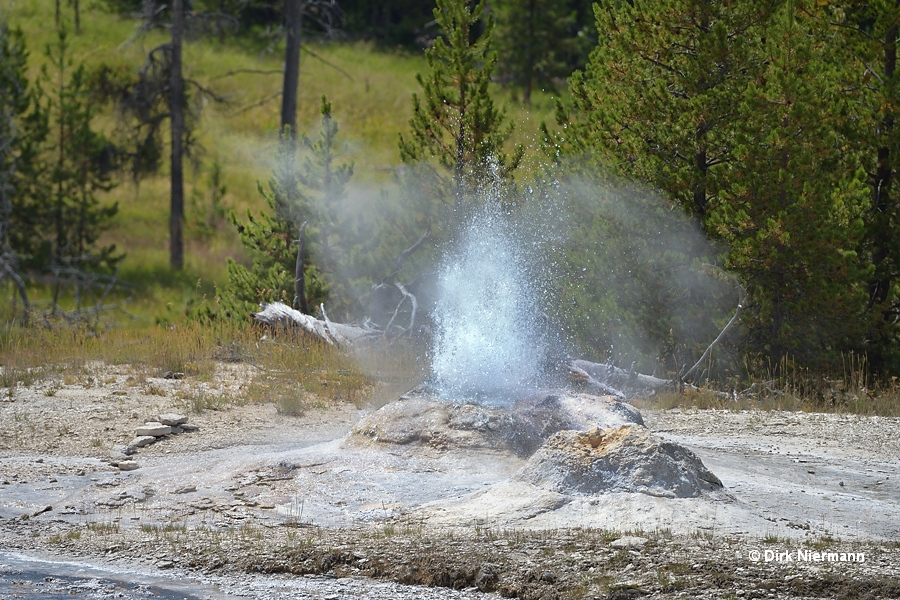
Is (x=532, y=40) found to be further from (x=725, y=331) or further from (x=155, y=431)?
(x=155, y=431)

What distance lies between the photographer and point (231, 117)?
44.3 meters

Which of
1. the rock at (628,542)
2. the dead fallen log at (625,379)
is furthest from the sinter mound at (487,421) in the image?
the dead fallen log at (625,379)

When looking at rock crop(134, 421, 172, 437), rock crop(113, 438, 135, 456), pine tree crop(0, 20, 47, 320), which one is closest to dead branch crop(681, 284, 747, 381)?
rock crop(134, 421, 172, 437)

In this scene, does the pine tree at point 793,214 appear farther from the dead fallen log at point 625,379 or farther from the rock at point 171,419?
the rock at point 171,419


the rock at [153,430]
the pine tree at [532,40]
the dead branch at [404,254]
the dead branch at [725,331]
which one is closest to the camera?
the rock at [153,430]

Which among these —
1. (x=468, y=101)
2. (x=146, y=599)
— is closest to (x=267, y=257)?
(x=468, y=101)

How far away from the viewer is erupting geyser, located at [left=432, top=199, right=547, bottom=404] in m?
10.5

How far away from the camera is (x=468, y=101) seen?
16969mm

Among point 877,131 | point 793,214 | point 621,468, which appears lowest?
point 621,468

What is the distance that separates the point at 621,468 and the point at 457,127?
10062 millimetres

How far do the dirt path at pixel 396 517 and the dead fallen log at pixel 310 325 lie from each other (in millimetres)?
3900

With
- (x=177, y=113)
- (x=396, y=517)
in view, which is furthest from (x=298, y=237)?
(x=177, y=113)

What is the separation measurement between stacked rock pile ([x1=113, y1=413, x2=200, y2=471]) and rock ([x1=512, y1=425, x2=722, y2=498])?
3.87 meters

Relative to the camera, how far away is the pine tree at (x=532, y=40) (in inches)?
1577
